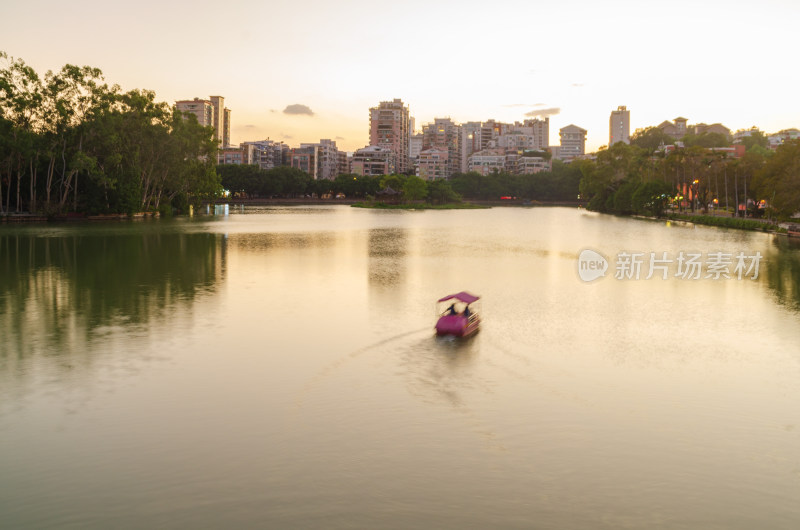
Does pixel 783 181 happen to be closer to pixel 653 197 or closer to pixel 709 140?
pixel 653 197

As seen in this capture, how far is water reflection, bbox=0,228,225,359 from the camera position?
18297 mm

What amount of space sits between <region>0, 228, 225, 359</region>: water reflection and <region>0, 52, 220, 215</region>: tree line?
73.3 feet

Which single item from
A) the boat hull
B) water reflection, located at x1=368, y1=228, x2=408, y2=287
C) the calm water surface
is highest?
water reflection, located at x1=368, y1=228, x2=408, y2=287

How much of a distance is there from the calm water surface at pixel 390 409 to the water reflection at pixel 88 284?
0.20 m

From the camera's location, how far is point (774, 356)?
16.7 metres

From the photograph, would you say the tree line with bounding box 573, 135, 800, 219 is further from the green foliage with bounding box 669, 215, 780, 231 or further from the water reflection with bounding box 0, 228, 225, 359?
the water reflection with bounding box 0, 228, 225, 359

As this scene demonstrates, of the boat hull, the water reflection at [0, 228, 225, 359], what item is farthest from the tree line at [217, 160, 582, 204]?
the boat hull

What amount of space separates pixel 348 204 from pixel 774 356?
160 meters

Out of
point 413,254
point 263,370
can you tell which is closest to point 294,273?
point 413,254

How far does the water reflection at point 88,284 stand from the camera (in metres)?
18.3

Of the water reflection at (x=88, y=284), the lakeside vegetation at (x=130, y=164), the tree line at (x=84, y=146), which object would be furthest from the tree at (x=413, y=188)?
the water reflection at (x=88, y=284)

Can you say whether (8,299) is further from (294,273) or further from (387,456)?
(387,456)

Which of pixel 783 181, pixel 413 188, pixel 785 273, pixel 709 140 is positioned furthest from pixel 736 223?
pixel 709 140

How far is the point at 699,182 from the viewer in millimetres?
94000
